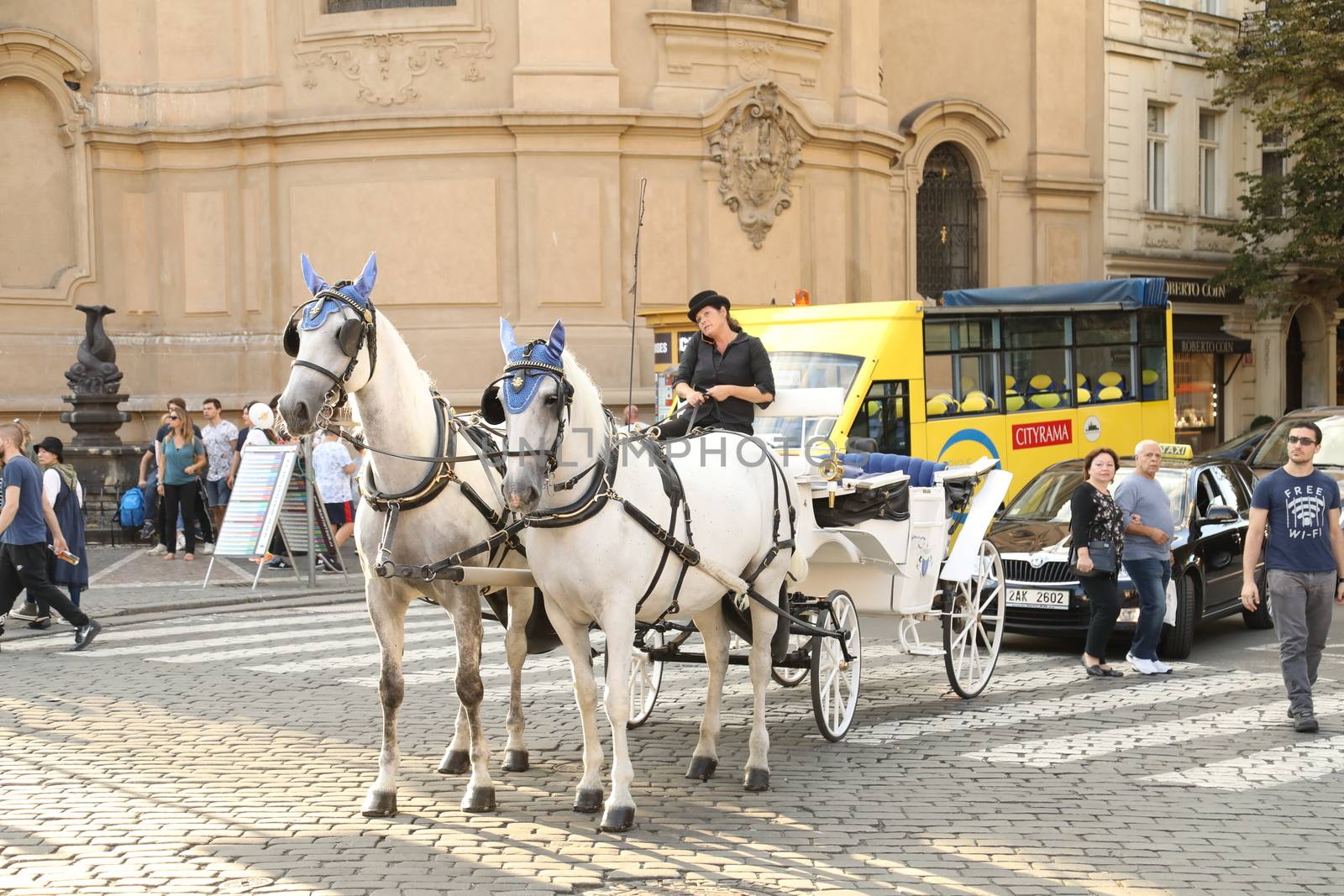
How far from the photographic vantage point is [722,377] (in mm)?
8742

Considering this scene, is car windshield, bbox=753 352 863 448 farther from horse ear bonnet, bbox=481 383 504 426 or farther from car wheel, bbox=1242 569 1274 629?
horse ear bonnet, bbox=481 383 504 426

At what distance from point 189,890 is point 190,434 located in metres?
13.8

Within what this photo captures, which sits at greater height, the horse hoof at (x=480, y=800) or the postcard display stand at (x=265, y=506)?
the postcard display stand at (x=265, y=506)

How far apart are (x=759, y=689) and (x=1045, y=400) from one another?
1272 centimetres

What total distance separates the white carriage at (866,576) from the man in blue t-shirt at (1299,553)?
5.77 ft

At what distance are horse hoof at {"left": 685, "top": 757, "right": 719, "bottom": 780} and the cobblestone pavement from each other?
2.1 inches

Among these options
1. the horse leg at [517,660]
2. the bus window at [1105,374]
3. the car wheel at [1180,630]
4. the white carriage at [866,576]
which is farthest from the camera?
the bus window at [1105,374]

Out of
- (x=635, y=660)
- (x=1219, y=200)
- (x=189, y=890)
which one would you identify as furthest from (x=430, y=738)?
(x=1219, y=200)

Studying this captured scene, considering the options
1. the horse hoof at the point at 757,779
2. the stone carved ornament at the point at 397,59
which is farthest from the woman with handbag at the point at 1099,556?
the stone carved ornament at the point at 397,59

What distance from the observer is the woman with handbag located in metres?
11.4

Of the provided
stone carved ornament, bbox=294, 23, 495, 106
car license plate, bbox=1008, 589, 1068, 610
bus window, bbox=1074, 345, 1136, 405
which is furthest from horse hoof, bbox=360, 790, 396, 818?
stone carved ornament, bbox=294, 23, 495, 106

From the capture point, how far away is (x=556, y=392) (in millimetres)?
6852

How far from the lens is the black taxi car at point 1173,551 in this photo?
12414 mm

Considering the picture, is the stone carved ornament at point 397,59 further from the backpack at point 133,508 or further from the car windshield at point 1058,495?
the car windshield at point 1058,495
